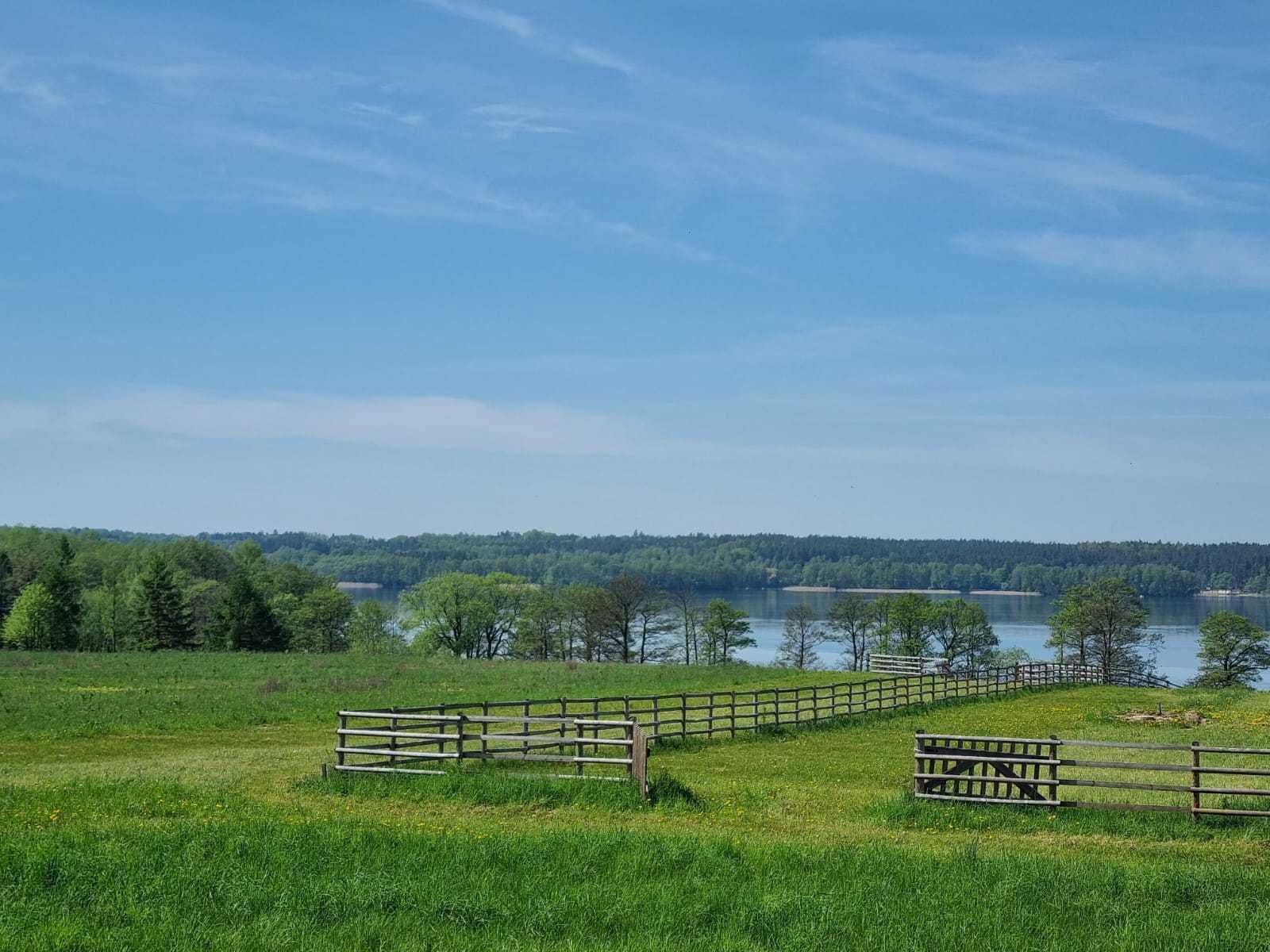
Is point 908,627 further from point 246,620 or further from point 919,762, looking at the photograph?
point 919,762

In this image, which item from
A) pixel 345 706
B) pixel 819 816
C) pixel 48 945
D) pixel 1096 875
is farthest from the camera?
pixel 345 706

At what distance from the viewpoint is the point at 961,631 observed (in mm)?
105938

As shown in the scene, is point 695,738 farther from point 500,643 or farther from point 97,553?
point 97,553

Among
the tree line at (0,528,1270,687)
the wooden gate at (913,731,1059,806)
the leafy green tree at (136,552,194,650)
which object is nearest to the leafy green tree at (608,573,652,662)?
the tree line at (0,528,1270,687)

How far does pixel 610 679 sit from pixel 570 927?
1716 inches

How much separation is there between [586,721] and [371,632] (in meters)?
90.7

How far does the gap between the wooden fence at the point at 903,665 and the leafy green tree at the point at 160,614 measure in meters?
44.3

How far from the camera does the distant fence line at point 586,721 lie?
21922 millimetres

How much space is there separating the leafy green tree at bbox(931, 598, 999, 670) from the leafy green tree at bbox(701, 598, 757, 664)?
17033 millimetres

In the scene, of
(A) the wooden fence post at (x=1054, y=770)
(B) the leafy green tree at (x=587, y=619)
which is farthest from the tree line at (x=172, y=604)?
(A) the wooden fence post at (x=1054, y=770)

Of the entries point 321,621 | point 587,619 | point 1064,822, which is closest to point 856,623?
point 587,619

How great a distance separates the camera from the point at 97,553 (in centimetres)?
12900

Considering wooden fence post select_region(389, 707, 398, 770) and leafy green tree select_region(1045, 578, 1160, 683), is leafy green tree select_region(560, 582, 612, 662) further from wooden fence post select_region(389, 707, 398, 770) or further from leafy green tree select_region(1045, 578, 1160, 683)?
wooden fence post select_region(389, 707, 398, 770)

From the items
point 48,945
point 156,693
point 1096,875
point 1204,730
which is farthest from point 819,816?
point 156,693
